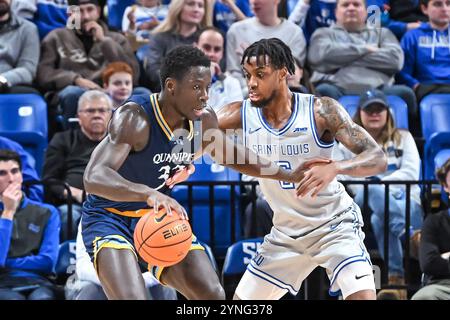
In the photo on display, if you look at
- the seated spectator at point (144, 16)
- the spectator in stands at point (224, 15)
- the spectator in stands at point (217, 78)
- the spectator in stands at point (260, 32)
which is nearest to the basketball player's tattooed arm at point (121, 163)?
the spectator in stands at point (217, 78)

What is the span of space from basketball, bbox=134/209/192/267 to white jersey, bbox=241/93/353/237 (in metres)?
0.86

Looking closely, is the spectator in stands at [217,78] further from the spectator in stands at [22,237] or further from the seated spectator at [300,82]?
the spectator in stands at [22,237]

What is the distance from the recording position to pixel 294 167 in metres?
5.12

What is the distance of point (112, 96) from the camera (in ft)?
23.6

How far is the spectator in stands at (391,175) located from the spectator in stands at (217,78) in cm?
95

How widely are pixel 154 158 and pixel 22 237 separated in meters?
1.80

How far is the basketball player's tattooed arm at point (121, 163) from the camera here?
4.25m

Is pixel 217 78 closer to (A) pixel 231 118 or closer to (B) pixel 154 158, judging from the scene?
(A) pixel 231 118

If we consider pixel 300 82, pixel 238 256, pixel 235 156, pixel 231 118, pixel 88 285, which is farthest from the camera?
pixel 300 82

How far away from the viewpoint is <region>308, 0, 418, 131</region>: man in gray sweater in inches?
298

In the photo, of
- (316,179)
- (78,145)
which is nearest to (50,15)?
(78,145)

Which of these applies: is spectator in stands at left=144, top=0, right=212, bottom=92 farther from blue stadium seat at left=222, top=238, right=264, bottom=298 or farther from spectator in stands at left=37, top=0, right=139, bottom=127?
blue stadium seat at left=222, top=238, right=264, bottom=298
